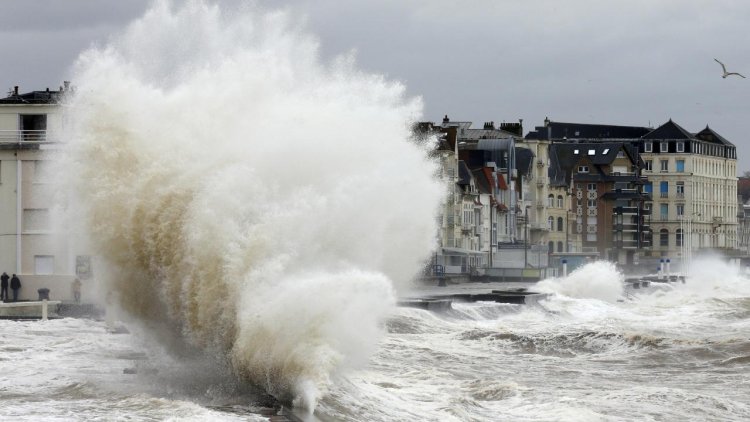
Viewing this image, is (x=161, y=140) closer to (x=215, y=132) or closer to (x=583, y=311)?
(x=215, y=132)

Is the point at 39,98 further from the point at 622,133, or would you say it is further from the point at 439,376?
the point at 622,133

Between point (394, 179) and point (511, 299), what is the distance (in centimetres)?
2979

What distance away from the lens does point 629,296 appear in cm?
7319

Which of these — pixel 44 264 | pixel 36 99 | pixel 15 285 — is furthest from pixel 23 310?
pixel 36 99

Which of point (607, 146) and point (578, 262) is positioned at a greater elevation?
point (607, 146)

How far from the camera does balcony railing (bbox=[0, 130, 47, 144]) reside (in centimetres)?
5234

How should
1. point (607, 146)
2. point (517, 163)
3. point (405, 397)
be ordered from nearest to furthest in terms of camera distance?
point (405, 397) < point (517, 163) < point (607, 146)

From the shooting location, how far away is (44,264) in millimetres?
50812

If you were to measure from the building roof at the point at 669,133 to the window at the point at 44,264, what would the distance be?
124 m

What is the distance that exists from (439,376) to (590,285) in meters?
43.8

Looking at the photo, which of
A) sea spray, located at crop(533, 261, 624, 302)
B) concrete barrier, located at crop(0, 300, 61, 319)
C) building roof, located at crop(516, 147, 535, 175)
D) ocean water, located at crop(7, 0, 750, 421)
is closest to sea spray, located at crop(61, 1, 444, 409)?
ocean water, located at crop(7, 0, 750, 421)

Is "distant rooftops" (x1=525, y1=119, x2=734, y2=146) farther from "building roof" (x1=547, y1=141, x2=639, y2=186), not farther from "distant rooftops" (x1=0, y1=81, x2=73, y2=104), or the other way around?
"distant rooftops" (x1=0, y1=81, x2=73, y2=104)

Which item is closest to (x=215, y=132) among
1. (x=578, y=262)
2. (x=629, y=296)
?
(x=629, y=296)

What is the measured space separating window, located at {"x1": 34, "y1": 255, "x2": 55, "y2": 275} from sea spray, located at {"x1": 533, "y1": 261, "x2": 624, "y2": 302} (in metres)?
25.0
